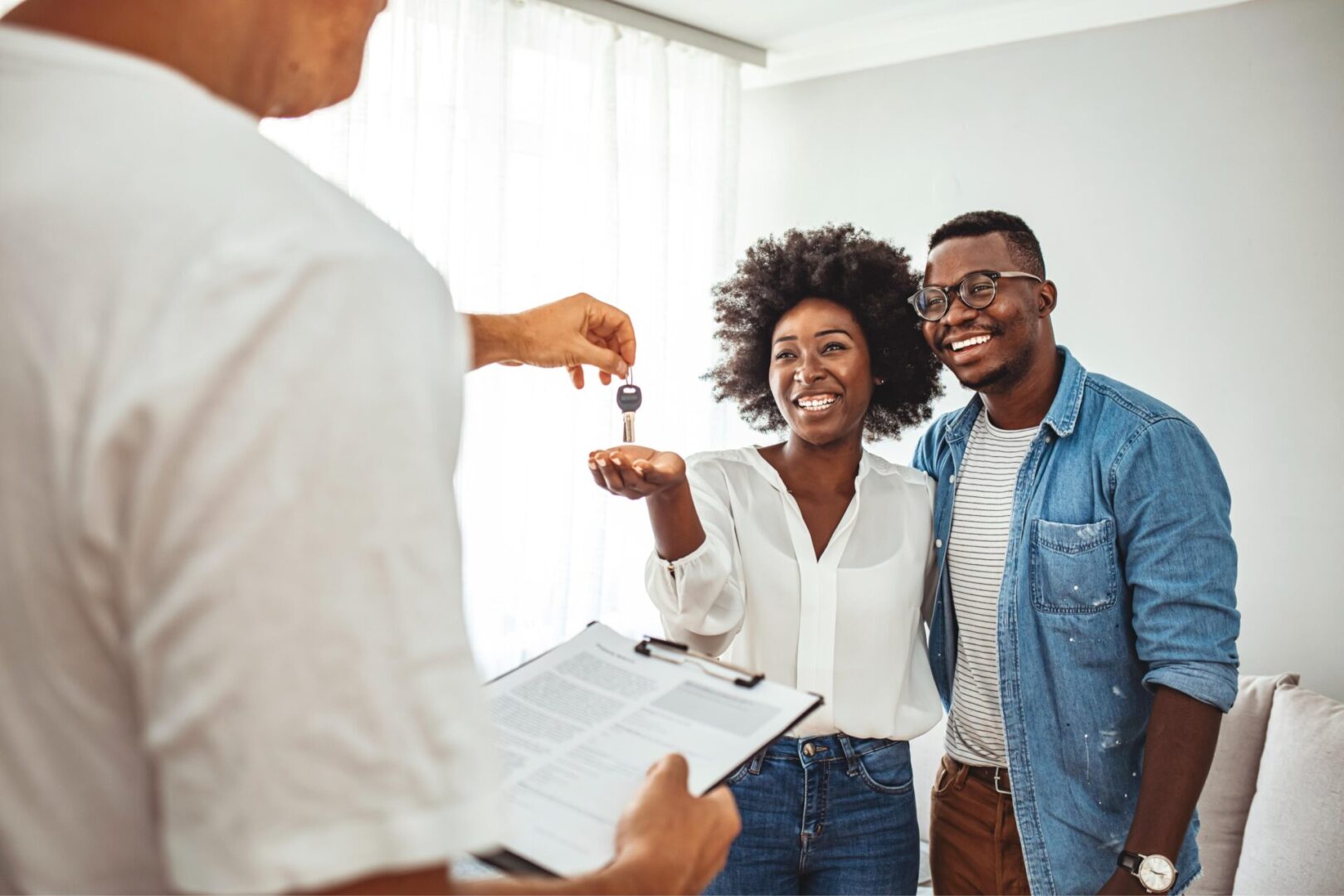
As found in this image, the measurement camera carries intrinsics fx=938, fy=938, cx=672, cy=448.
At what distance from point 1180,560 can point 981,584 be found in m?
0.34

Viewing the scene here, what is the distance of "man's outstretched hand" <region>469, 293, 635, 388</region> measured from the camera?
3.86ft

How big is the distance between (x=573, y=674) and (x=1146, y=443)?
1066mm

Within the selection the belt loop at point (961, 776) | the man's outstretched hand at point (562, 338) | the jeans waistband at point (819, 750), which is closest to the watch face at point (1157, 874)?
the belt loop at point (961, 776)

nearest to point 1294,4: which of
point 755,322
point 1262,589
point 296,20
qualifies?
point 1262,589

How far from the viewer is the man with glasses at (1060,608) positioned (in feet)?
4.90

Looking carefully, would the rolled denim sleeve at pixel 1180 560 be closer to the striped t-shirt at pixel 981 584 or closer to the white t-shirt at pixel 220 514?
the striped t-shirt at pixel 981 584

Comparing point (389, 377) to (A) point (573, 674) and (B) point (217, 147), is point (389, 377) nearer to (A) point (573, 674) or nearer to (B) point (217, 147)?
(B) point (217, 147)

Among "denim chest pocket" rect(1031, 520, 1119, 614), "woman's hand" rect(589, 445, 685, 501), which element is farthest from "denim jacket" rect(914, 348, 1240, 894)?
"woman's hand" rect(589, 445, 685, 501)

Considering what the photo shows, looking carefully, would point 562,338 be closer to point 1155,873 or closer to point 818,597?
point 818,597

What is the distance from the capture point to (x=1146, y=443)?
1.56 m

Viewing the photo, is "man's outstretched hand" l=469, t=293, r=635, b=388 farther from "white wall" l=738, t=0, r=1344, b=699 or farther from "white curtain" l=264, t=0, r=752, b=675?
"white wall" l=738, t=0, r=1344, b=699

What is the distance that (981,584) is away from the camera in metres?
1.73

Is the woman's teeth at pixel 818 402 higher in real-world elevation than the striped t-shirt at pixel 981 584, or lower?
higher

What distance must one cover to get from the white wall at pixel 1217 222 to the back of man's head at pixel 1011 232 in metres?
1.20
